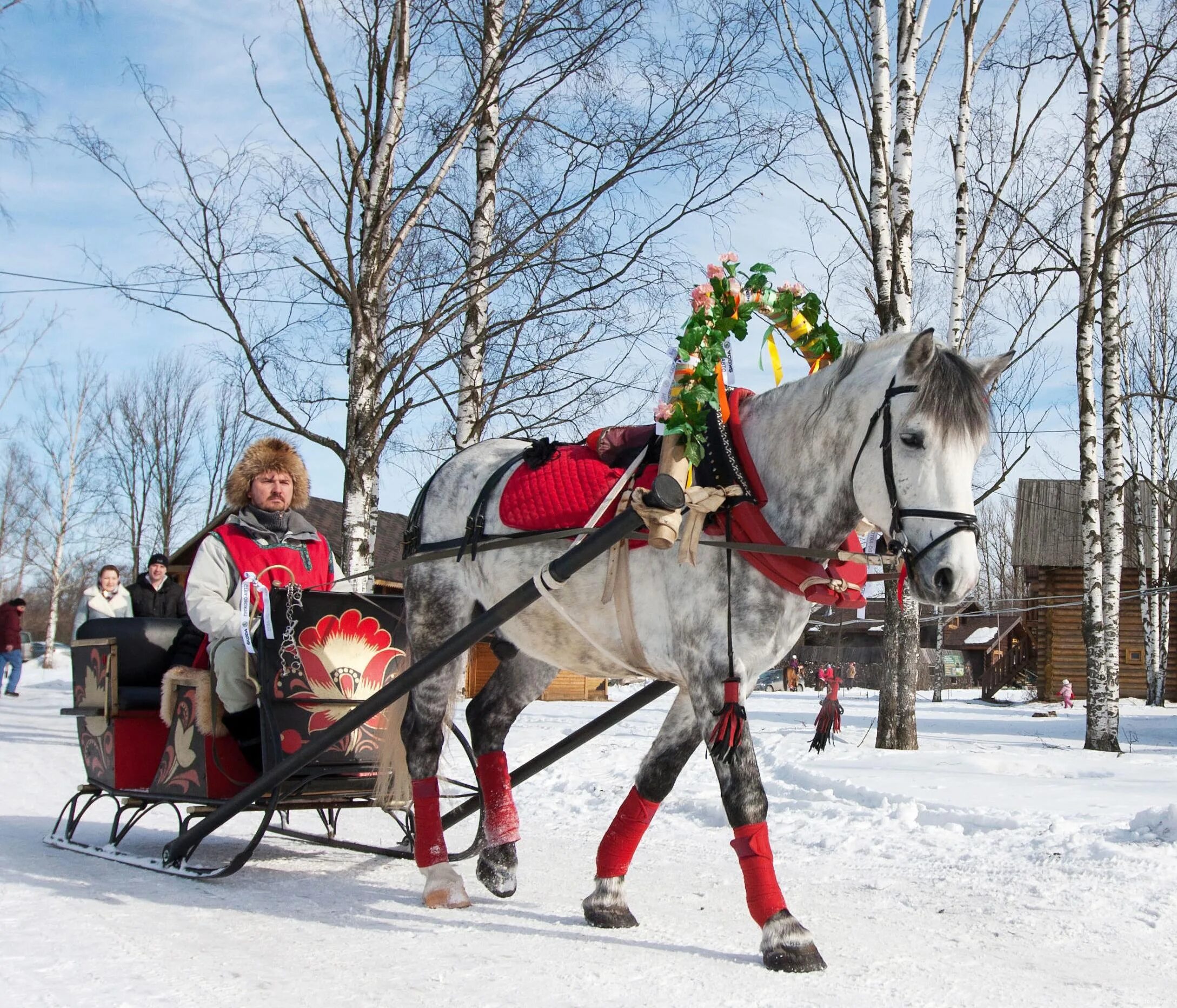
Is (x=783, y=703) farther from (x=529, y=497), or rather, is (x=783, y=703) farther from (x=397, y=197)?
(x=529, y=497)

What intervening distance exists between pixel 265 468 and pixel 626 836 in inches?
104

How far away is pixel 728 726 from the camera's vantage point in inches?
133

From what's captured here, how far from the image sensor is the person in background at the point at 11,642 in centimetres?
1758

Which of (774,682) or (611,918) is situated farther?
(774,682)

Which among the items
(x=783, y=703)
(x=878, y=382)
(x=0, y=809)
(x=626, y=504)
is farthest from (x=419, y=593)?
(x=783, y=703)

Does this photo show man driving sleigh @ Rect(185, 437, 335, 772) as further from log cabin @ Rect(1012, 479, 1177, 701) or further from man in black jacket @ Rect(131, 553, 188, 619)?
log cabin @ Rect(1012, 479, 1177, 701)

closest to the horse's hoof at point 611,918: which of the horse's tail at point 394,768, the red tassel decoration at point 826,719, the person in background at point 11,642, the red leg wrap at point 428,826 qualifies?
the red leg wrap at point 428,826

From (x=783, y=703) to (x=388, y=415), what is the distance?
16680 millimetres

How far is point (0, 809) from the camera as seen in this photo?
21.4 ft

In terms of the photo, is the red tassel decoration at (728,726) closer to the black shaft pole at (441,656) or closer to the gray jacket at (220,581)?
the black shaft pole at (441,656)

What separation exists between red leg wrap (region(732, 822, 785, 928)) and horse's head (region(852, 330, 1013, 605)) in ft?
3.17

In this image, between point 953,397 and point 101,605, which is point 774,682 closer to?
point 101,605

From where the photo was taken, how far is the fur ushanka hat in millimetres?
5281

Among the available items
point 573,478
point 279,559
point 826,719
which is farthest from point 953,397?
point 826,719
